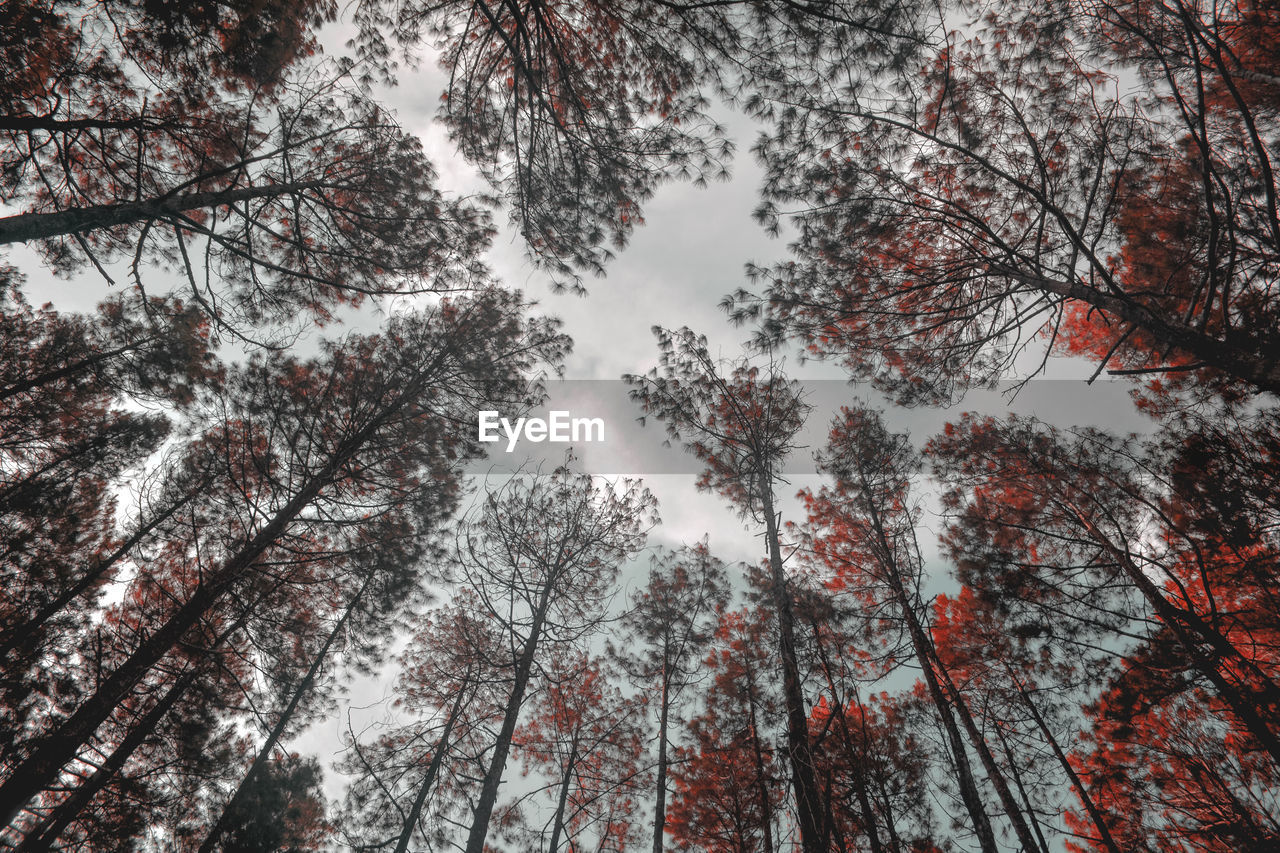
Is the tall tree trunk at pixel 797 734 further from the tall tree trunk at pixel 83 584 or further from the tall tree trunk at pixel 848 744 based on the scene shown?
the tall tree trunk at pixel 83 584

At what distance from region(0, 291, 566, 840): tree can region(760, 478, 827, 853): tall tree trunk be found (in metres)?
4.82

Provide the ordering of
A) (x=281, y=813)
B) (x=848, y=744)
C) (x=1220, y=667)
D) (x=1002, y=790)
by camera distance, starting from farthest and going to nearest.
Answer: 1. (x=281, y=813)
2. (x=1002, y=790)
3. (x=1220, y=667)
4. (x=848, y=744)

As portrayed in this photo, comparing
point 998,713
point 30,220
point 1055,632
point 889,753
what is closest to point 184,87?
point 30,220

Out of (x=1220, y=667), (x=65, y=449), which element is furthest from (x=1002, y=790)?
(x=65, y=449)

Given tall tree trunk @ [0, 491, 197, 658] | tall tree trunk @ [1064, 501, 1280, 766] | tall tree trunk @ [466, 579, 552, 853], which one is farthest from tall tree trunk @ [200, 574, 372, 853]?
tall tree trunk @ [1064, 501, 1280, 766]

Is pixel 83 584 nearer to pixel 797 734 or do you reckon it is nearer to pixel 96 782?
pixel 96 782

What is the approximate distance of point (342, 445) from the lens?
5645 mm

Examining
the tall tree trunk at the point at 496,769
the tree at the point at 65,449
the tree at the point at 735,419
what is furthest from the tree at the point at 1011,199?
the tree at the point at 65,449

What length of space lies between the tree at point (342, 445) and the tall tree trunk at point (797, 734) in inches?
190

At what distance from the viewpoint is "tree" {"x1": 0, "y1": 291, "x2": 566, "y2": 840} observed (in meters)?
5.49

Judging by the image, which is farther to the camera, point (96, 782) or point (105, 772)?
point (105, 772)

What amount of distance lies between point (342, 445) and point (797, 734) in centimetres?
619

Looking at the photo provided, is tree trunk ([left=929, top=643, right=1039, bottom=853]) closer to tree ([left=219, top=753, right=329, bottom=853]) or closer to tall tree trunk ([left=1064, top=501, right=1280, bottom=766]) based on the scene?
tall tree trunk ([left=1064, top=501, right=1280, bottom=766])

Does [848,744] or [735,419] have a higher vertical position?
[735,419]
